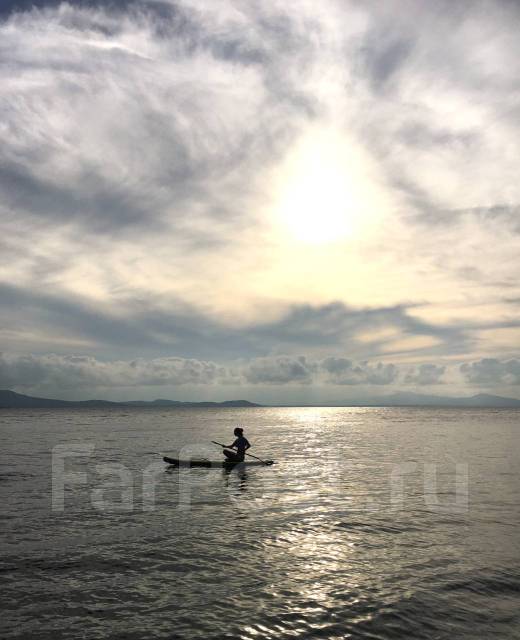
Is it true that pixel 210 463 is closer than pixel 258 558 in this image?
No

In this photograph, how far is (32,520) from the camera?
70.0 ft

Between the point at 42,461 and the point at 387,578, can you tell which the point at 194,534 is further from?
the point at 42,461

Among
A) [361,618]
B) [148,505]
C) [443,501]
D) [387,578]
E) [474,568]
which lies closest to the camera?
[361,618]

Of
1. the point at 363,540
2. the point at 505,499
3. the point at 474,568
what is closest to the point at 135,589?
the point at 363,540

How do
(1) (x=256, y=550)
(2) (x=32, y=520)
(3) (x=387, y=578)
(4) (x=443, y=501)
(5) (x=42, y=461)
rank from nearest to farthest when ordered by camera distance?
(3) (x=387, y=578) < (1) (x=256, y=550) < (2) (x=32, y=520) < (4) (x=443, y=501) < (5) (x=42, y=461)

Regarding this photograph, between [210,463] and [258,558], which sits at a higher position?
[258,558]

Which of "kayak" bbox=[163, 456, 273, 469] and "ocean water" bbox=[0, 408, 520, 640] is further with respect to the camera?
"kayak" bbox=[163, 456, 273, 469]

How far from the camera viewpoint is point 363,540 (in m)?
18.7

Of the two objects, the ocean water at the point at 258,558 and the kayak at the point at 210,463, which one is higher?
the ocean water at the point at 258,558

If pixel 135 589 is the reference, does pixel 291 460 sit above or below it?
below

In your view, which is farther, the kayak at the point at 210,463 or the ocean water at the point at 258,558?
the kayak at the point at 210,463

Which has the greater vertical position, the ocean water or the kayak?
the ocean water

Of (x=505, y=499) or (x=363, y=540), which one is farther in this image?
(x=505, y=499)

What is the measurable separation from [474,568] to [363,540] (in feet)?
14.2
